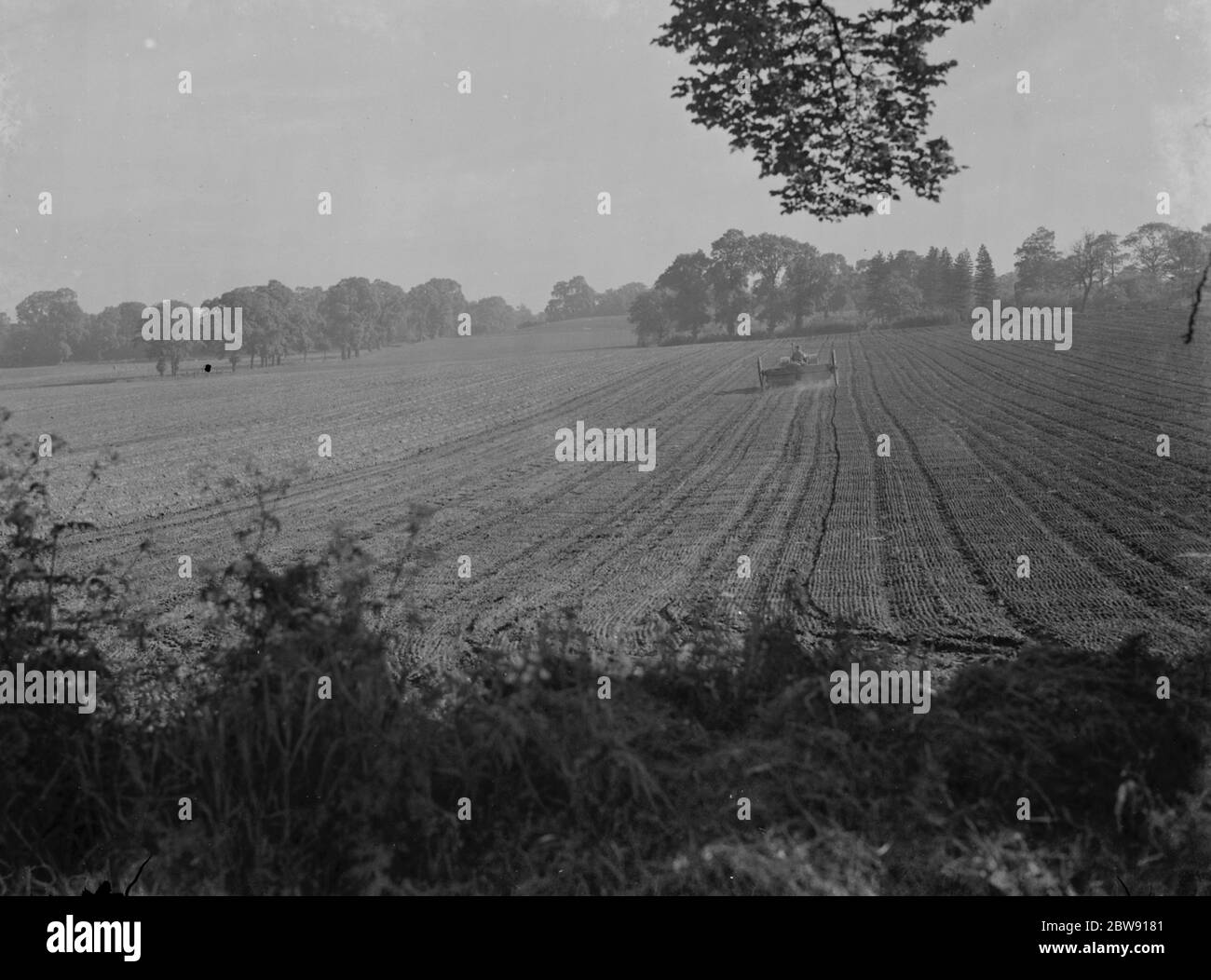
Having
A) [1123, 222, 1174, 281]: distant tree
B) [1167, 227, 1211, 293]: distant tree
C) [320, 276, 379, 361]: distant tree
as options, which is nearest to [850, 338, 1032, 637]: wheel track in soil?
[1167, 227, 1211, 293]: distant tree

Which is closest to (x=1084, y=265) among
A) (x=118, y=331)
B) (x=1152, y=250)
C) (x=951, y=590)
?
(x=1152, y=250)

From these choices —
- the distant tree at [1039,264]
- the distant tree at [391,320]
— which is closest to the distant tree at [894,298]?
the distant tree at [1039,264]

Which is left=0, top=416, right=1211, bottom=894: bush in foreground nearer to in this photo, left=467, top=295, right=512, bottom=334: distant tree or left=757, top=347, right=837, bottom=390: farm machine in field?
left=757, top=347, right=837, bottom=390: farm machine in field

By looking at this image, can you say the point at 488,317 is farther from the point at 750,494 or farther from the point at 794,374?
the point at 750,494

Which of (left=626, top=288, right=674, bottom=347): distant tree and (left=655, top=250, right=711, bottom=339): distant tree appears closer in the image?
(left=655, top=250, right=711, bottom=339): distant tree
